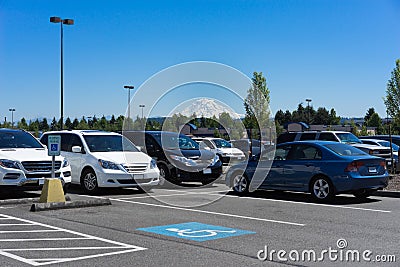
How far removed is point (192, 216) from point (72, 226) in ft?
7.79

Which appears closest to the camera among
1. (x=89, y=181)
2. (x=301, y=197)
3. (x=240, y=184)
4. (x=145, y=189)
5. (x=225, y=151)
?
(x=301, y=197)

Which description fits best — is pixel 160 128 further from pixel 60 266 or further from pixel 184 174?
pixel 60 266

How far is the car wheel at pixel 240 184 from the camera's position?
14117 millimetres

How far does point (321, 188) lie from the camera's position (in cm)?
1250

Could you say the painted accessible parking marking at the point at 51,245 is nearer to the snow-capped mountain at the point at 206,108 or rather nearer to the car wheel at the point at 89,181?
the car wheel at the point at 89,181

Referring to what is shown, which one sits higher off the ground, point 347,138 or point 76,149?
point 347,138

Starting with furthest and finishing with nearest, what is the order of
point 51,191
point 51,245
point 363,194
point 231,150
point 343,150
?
point 231,150 → point 363,194 → point 343,150 → point 51,191 → point 51,245

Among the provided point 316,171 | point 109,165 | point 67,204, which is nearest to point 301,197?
point 316,171

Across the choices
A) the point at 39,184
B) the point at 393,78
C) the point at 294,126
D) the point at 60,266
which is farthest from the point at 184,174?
the point at 393,78

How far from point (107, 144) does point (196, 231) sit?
693 centimetres

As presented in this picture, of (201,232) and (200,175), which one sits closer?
(201,232)

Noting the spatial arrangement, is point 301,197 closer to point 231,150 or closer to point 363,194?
point 363,194

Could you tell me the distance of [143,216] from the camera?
1024 centimetres

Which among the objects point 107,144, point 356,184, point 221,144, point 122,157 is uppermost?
point 221,144
